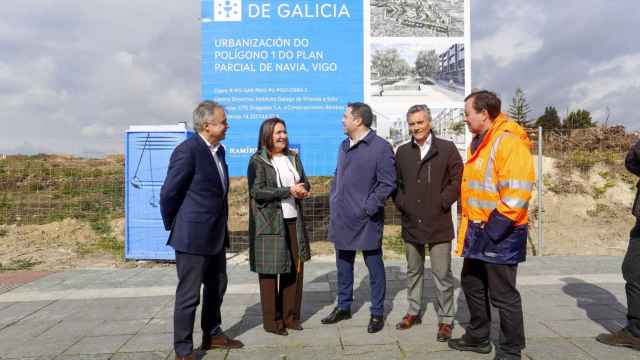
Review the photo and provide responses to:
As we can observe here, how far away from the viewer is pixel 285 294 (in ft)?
14.9

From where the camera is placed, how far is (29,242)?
9828 mm

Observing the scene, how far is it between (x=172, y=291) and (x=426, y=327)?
3167mm

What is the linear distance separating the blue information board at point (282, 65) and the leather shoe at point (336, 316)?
11.5 ft

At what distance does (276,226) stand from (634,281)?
2970 millimetres

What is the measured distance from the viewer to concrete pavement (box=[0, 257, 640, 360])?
3.97 metres

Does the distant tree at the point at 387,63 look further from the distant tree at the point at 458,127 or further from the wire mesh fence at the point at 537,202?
the wire mesh fence at the point at 537,202

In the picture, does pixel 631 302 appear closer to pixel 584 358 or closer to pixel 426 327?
pixel 584 358

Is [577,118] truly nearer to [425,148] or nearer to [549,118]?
[549,118]

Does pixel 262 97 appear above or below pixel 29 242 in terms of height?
above

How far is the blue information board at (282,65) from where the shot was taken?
760 cm

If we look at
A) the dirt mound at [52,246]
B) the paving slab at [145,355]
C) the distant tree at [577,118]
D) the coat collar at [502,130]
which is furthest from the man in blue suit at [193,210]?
the distant tree at [577,118]

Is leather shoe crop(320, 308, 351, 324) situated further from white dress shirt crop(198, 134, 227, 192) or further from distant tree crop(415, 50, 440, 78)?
distant tree crop(415, 50, 440, 78)

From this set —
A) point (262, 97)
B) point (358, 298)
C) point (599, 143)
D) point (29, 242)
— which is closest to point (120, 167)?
point (29, 242)

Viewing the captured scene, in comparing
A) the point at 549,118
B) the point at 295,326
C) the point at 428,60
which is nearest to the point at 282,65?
the point at 428,60
